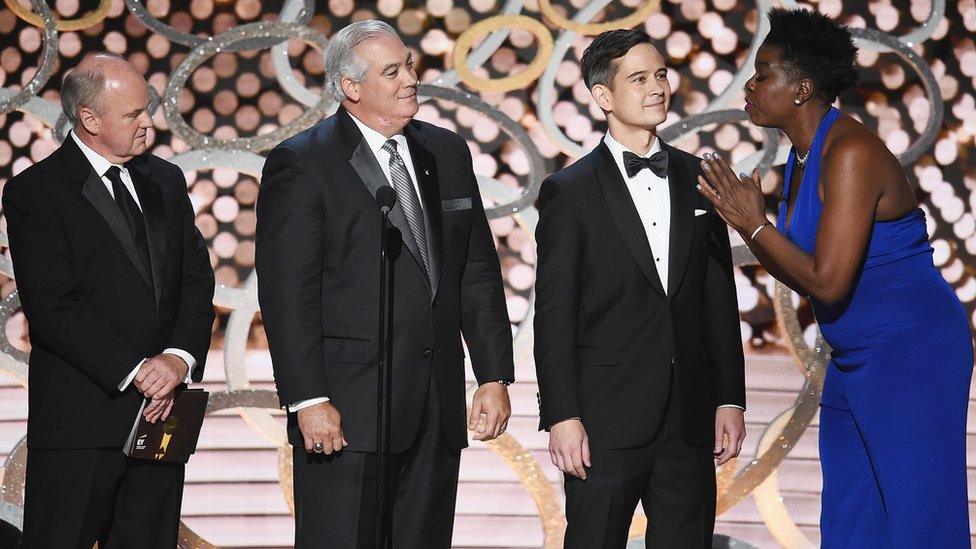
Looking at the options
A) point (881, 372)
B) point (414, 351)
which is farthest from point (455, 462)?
point (881, 372)

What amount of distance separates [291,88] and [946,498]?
2.83 metres

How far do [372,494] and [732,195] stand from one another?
1160 mm

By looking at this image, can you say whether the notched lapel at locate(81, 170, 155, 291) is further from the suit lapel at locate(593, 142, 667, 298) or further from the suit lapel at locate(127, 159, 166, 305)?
the suit lapel at locate(593, 142, 667, 298)

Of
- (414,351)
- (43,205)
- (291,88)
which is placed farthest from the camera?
(291,88)

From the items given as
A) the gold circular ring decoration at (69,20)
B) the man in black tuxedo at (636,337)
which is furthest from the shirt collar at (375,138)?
the gold circular ring decoration at (69,20)

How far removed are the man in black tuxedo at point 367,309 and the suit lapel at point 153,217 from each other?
1.53 ft

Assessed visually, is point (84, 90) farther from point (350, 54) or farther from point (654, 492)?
point (654, 492)

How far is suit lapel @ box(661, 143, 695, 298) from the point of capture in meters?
2.85

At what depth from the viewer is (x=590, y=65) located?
304 cm

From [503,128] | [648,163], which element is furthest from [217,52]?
[648,163]

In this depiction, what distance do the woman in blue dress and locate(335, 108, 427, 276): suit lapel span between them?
75 cm

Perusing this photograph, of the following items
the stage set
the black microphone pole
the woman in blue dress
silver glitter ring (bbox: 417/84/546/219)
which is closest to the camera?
Answer: the black microphone pole

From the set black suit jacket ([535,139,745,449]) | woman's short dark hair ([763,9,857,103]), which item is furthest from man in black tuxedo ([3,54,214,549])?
woman's short dark hair ([763,9,857,103])

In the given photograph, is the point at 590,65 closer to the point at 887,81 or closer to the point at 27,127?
the point at 887,81
